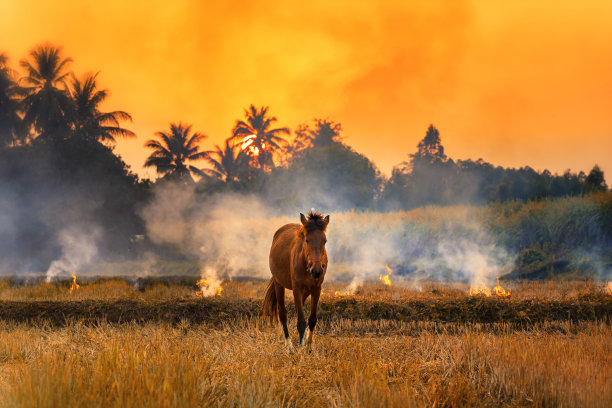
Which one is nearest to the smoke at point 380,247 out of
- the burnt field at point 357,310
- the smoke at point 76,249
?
the burnt field at point 357,310

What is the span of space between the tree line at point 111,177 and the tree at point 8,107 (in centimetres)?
8

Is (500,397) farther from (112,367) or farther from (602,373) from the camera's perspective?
(112,367)

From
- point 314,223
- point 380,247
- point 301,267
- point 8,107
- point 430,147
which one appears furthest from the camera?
point 430,147

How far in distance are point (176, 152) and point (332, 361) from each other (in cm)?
4882

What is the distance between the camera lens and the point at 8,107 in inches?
1714

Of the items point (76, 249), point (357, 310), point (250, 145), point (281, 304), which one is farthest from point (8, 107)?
point (281, 304)

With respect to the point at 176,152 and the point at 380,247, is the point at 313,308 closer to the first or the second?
the point at 380,247

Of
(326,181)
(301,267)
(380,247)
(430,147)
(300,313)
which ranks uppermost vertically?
(430,147)

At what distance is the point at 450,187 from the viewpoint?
2010 inches

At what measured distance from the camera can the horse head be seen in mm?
6945

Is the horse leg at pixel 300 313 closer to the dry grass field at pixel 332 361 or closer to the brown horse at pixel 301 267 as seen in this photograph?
the brown horse at pixel 301 267

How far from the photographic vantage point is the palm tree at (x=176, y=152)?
52.3 m

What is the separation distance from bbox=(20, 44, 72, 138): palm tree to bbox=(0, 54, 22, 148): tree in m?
0.82

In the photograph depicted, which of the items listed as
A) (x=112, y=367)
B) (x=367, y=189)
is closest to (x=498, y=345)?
(x=112, y=367)
